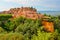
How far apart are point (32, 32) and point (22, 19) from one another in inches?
116

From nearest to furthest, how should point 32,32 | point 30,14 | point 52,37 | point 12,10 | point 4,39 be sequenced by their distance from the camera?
point 4,39
point 52,37
point 32,32
point 30,14
point 12,10

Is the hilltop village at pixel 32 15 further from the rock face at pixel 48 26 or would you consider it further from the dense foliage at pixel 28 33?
the dense foliage at pixel 28 33

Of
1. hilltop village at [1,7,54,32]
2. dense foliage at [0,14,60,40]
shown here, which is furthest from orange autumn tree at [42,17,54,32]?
dense foliage at [0,14,60,40]

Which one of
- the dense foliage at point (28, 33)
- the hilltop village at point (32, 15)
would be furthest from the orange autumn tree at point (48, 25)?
the dense foliage at point (28, 33)

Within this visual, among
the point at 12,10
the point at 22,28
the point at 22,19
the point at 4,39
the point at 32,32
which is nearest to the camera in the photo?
the point at 4,39

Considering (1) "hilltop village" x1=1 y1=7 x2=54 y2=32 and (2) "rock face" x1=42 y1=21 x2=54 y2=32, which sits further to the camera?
(1) "hilltop village" x1=1 y1=7 x2=54 y2=32

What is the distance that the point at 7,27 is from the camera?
35.4ft

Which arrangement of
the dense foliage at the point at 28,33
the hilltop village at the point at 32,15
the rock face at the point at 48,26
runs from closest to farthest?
the dense foliage at the point at 28,33 → the rock face at the point at 48,26 → the hilltop village at the point at 32,15

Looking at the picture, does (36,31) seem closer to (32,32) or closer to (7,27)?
(32,32)

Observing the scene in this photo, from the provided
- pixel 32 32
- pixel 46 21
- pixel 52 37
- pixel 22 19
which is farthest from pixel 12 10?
pixel 52 37

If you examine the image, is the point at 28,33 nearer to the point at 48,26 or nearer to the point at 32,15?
the point at 48,26

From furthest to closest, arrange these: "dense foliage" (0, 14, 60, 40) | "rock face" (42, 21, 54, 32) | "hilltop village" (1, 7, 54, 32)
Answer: "hilltop village" (1, 7, 54, 32) < "rock face" (42, 21, 54, 32) < "dense foliage" (0, 14, 60, 40)

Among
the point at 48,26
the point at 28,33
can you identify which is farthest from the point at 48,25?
the point at 28,33

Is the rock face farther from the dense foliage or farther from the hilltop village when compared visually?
the dense foliage
